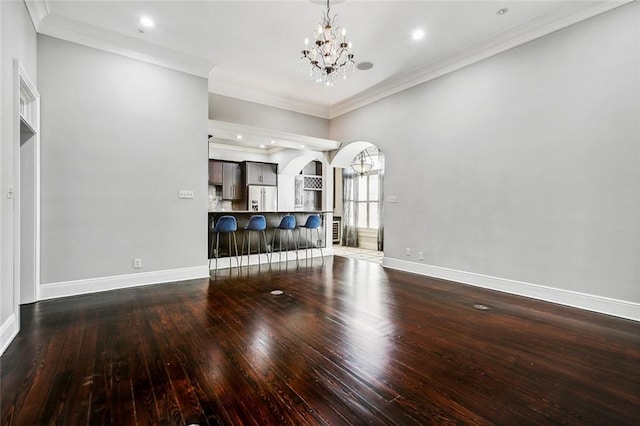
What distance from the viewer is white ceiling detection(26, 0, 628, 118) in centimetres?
347

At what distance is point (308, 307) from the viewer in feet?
11.4

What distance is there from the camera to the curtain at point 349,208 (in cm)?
963

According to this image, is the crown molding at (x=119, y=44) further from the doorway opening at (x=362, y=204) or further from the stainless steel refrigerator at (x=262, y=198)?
the doorway opening at (x=362, y=204)

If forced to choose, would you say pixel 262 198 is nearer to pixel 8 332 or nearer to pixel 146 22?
pixel 146 22

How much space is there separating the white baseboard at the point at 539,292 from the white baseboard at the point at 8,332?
17.0ft

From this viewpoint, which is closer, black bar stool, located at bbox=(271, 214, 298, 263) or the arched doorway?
black bar stool, located at bbox=(271, 214, 298, 263)

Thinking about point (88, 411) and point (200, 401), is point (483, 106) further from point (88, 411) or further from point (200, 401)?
point (88, 411)

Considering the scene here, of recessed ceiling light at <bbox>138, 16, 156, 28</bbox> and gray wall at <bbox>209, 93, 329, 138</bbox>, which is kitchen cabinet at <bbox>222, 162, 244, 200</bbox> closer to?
gray wall at <bbox>209, 93, 329, 138</bbox>

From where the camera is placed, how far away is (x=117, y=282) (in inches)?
164

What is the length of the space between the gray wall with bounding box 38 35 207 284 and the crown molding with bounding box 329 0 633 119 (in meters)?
3.32

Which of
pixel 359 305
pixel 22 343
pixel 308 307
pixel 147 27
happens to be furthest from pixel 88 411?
pixel 147 27

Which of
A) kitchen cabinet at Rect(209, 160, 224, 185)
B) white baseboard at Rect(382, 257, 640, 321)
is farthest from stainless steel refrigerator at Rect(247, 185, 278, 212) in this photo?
white baseboard at Rect(382, 257, 640, 321)

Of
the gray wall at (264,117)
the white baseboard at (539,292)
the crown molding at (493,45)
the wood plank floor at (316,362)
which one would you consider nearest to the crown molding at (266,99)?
the gray wall at (264,117)

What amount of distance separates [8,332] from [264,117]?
5060mm
